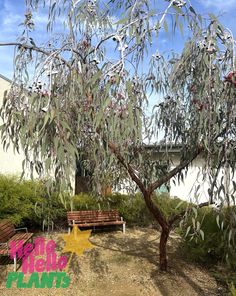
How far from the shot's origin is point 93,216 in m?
8.74

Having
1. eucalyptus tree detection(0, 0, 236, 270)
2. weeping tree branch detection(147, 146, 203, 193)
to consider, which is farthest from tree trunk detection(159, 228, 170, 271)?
eucalyptus tree detection(0, 0, 236, 270)

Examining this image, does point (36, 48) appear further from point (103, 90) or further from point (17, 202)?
point (17, 202)

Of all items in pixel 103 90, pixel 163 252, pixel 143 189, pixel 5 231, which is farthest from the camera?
pixel 5 231

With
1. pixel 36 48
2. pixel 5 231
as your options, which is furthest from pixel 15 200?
pixel 36 48

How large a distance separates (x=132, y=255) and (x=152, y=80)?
3.38 m

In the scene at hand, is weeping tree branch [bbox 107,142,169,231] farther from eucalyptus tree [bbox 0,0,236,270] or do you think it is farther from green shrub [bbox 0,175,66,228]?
green shrub [bbox 0,175,66,228]

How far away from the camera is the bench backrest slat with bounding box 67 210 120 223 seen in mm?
8516

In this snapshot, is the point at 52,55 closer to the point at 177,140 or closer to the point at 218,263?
the point at 177,140

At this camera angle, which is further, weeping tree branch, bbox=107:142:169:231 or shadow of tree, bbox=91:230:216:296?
shadow of tree, bbox=91:230:216:296

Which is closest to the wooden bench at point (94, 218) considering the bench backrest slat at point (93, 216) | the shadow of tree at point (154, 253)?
the bench backrest slat at point (93, 216)

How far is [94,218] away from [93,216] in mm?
61

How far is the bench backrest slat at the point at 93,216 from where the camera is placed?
335 inches

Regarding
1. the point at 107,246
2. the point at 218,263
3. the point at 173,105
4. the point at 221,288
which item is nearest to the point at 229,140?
the point at 173,105

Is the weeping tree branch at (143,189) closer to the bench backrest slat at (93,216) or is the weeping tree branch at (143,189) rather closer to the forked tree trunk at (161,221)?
the forked tree trunk at (161,221)
